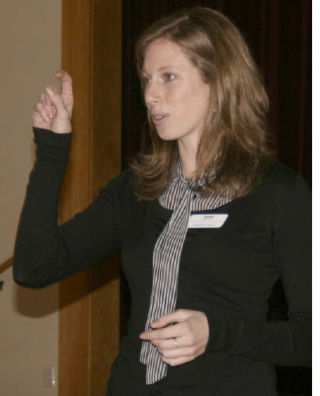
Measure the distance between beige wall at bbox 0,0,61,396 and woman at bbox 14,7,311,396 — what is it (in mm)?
2533

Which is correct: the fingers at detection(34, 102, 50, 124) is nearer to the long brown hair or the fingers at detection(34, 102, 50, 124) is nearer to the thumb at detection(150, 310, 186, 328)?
the long brown hair

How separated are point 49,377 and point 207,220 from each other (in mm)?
2955

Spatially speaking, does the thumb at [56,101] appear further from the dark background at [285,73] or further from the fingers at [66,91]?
the dark background at [285,73]

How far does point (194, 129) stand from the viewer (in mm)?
1739

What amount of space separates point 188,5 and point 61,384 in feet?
8.43

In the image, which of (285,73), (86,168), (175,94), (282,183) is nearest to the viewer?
(282,183)

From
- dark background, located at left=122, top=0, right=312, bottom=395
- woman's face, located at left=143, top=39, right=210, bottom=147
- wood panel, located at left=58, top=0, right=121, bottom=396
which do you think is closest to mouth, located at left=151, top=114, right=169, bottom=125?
woman's face, located at left=143, top=39, right=210, bottom=147

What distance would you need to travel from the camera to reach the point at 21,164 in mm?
4336

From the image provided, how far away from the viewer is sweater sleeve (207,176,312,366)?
1.43 meters

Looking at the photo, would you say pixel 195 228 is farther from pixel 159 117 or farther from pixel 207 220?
pixel 159 117

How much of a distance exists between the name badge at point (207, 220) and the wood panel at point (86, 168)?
2523 millimetres

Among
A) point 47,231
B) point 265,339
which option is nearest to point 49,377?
point 47,231

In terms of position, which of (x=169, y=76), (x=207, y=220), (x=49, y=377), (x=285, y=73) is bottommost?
(x=49, y=377)

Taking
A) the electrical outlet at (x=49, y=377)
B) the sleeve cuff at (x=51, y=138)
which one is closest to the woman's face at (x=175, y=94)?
the sleeve cuff at (x=51, y=138)
